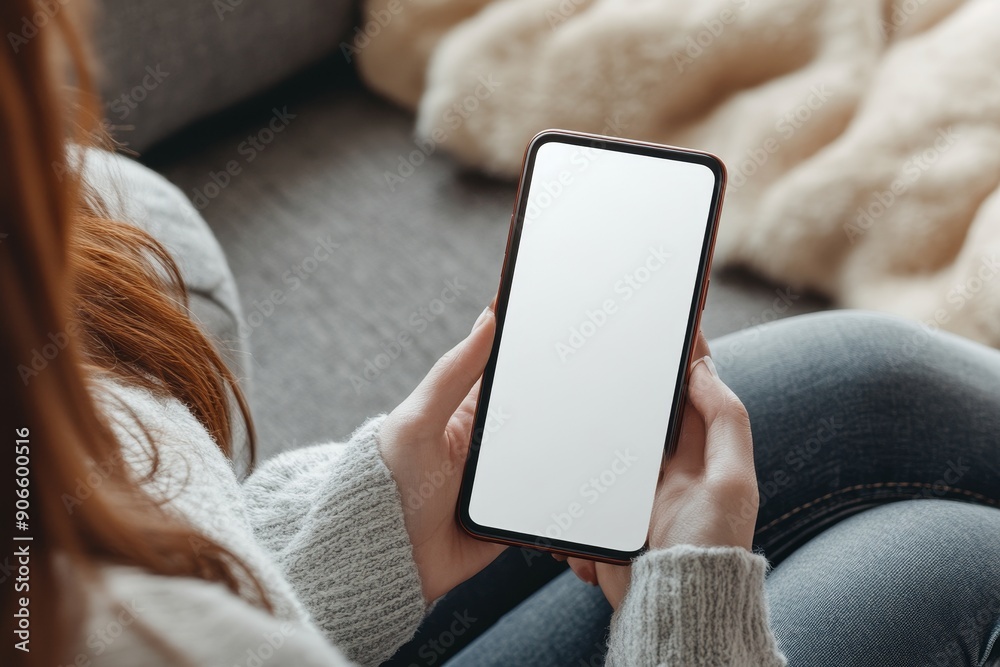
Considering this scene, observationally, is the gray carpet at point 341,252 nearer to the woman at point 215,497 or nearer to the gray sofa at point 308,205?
the gray sofa at point 308,205

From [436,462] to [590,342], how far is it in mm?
134

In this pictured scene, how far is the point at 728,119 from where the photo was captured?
93 centimetres

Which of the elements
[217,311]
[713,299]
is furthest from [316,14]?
[713,299]

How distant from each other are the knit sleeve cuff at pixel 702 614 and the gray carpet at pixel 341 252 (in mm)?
477

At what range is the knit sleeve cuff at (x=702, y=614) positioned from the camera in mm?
430

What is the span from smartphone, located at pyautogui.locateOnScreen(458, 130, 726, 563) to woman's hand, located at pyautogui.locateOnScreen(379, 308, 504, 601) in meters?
0.01

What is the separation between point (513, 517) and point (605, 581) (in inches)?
3.0

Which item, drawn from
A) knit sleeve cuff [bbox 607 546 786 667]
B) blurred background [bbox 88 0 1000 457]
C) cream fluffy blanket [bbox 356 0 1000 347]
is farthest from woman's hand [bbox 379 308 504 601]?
cream fluffy blanket [bbox 356 0 1000 347]

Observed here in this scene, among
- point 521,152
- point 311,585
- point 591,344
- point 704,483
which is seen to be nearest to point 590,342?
point 591,344

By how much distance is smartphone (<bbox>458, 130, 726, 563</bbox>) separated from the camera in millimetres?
526

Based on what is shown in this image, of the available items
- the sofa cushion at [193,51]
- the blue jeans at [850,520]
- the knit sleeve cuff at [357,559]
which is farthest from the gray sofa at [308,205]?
the knit sleeve cuff at [357,559]

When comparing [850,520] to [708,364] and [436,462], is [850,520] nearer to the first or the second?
[708,364]

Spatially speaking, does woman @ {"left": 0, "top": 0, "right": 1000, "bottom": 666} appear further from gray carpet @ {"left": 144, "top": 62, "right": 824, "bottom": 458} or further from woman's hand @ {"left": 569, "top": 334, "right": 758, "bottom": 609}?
gray carpet @ {"left": 144, "top": 62, "right": 824, "bottom": 458}

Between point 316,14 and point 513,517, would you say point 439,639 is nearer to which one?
point 513,517
